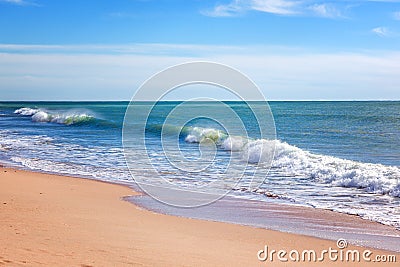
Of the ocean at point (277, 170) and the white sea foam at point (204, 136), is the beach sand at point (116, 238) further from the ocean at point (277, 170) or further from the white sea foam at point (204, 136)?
the white sea foam at point (204, 136)

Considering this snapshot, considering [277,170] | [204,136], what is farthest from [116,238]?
[204,136]

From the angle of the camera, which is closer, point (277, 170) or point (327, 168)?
point (327, 168)

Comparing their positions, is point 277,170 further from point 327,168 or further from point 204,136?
point 204,136

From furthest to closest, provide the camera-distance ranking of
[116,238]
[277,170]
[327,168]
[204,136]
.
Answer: [204,136] < [277,170] < [327,168] < [116,238]

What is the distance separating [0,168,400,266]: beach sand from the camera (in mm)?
5676

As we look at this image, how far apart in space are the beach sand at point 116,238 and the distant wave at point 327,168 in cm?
553

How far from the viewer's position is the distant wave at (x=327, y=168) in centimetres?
1222

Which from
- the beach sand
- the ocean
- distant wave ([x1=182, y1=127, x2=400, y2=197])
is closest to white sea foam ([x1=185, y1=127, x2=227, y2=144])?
the ocean

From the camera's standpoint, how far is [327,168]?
14.8 metres

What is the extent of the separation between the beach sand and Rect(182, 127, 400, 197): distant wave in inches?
218

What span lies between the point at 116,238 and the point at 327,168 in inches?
380

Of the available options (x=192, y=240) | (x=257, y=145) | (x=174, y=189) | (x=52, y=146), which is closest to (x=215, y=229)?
(x=192, y=240)

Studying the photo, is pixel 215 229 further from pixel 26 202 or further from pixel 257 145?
pixel 257 145

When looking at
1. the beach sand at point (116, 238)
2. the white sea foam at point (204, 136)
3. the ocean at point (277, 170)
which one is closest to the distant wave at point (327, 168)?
the ocean at point (277, 170)
